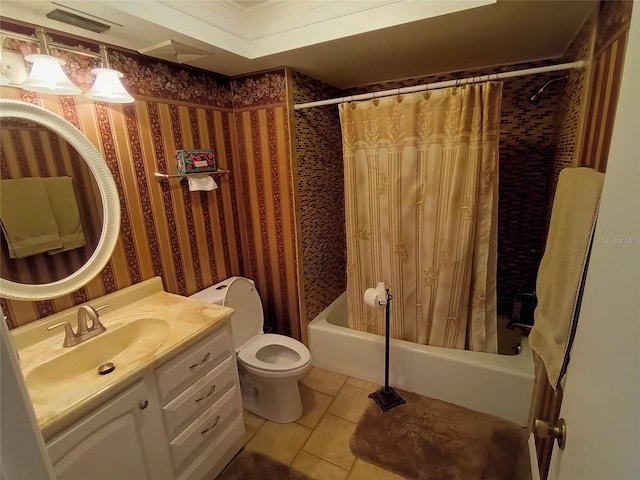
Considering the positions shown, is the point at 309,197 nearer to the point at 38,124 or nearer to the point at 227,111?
the point at 227,111

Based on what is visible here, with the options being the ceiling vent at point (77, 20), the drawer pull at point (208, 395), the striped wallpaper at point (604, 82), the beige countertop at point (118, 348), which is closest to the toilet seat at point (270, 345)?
the drawer pull at point (208, 395)

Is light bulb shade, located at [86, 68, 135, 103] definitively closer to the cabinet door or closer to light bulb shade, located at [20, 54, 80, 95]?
light bulb shade, located at [20, 54, 80, 95]

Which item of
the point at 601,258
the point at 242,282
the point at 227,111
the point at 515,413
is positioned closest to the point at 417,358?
the point at 515,413

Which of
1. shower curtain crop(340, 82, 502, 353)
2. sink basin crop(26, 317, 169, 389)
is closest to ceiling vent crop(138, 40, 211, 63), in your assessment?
shower curtain crop(340, 82, 502, 353)

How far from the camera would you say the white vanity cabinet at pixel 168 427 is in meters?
1.05

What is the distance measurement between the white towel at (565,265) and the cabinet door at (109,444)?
4.80 feet

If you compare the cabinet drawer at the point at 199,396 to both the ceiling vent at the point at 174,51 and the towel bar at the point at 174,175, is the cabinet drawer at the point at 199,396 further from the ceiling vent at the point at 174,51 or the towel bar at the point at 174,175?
the ceiling vent at the point at 174,51

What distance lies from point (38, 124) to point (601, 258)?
194cm

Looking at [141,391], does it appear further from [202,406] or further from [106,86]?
[106,86]

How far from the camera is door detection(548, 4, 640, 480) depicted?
0.45m

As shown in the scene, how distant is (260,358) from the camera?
79.0 inches

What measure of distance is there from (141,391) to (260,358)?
0.89 metres

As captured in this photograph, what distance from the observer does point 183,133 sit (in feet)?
6.22

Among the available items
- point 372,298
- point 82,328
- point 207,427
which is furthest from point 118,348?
point 372,298
